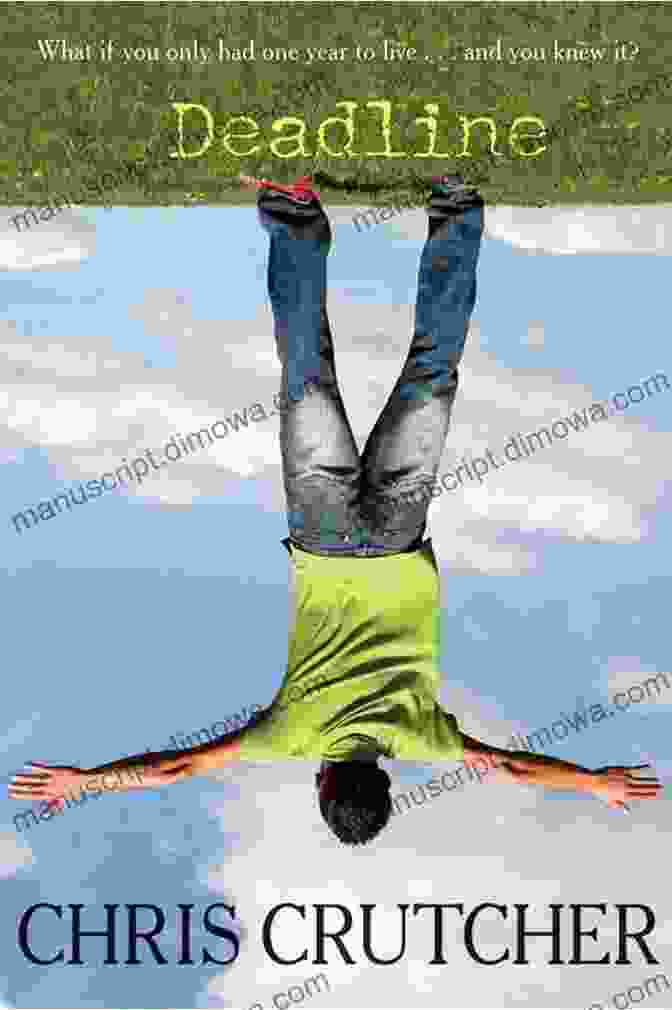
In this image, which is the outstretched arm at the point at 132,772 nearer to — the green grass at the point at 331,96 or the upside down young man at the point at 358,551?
the upside down young man at the point at 358,551

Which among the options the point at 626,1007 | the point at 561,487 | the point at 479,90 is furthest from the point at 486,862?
the point at 479,90

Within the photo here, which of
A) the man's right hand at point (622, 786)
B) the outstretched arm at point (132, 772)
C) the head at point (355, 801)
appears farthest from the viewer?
the man's right hand at point (622, 786)

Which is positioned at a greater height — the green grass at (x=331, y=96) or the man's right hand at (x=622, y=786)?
the green grass at (x=331, y=96)

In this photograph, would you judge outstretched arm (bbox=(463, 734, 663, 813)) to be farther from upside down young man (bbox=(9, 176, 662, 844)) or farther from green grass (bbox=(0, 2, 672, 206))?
green grass (bbox=(0, 2, 672, 206))

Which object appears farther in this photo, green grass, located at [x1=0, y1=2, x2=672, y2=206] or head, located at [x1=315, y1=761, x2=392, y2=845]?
green grass, located at [x1=0, y1=2, x2=672, y2=206]

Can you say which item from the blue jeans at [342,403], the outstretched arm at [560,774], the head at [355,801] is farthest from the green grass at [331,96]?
the head at [355,801]

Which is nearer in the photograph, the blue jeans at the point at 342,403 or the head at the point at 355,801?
the head at the point at 355,801

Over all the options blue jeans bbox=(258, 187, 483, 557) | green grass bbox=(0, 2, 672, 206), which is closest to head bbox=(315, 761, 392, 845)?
blue jeans bbox=(258, 187, 483, 557)

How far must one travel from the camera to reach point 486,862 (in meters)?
7.40

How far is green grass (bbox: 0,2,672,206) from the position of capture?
7.83 metres

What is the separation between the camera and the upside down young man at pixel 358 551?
6.18 meters

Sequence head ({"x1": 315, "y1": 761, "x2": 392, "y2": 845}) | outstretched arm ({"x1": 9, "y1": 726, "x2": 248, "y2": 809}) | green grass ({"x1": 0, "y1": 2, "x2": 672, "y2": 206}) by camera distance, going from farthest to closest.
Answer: green grass ({"x1": 0, "y1": 2, "x2": 672, "y2": 206})
outstretched arm ({"x1": 9, "y1": 726, "x2": 248, "y2": 809})
head ({"x1": 315, "y1": 761, "x2": 392, "y2": 845})

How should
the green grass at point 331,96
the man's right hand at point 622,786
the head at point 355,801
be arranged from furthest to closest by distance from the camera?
1. the green grass at point 331,96
2. the man's right hand at point 622,786
3. the head at point 355,801

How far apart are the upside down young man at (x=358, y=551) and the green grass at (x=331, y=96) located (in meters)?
1.57
